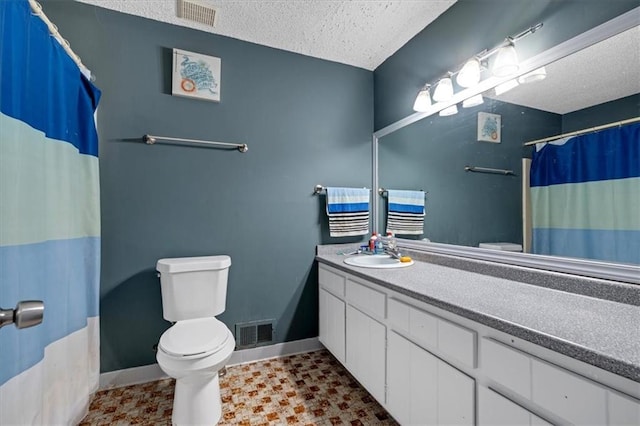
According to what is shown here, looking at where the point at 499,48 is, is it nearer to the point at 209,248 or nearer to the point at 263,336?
the point at 209,248

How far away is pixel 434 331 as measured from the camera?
3.58ft

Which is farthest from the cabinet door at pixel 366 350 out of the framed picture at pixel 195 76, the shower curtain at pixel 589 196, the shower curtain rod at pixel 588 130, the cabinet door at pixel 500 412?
→ the framed picture at pixel 195 76

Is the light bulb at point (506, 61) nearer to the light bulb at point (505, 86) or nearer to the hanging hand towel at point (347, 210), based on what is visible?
the light bulb at point (505, 86)

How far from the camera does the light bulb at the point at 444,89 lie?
1709mm

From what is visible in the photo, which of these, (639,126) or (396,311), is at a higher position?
(639,126)

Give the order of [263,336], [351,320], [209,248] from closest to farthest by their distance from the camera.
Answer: [351,320] < [209,248] < [263,336]

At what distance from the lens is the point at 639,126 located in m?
1.00

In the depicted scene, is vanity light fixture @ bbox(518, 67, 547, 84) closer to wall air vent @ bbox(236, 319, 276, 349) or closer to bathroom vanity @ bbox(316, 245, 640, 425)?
bathroom vanity @ bbox(316, 245, 640, 425)

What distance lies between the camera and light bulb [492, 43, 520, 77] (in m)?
1.34

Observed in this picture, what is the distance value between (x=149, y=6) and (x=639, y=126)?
255 cm

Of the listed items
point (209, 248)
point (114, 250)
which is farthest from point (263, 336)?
point (114, 250)

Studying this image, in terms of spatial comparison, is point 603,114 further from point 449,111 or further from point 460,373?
point 460,373

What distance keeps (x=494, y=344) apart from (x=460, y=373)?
0.20 m

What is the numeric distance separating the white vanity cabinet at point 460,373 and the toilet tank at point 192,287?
82 centimetres
